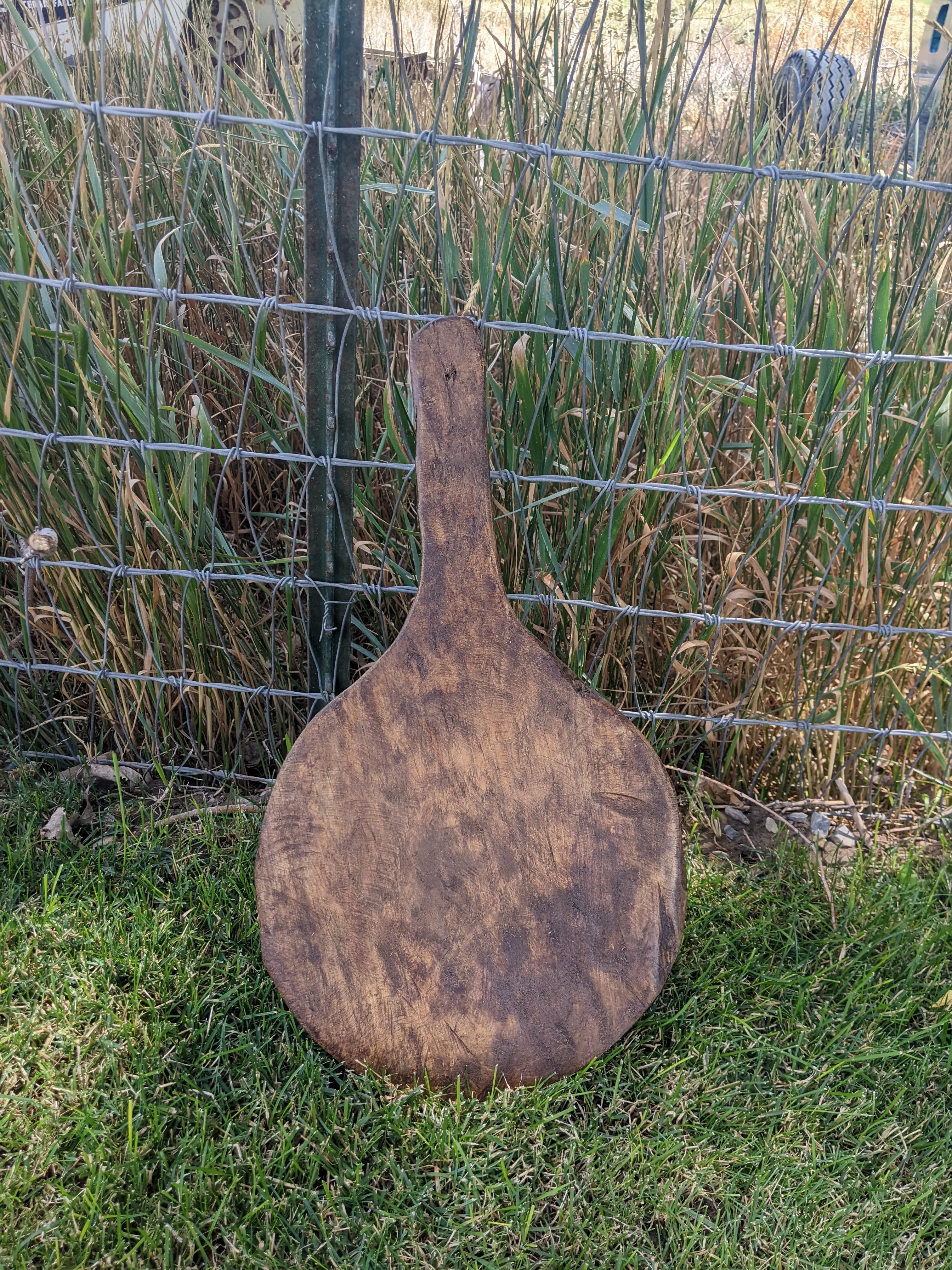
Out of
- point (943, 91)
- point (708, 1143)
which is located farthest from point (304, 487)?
point (943, 91)

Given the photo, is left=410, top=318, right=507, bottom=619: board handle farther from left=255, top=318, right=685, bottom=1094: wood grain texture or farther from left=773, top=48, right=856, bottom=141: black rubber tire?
left=773, top=48, right=856, bottom=141: black rubber tire

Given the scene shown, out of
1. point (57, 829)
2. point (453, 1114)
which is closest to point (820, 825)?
point (453, 1114)

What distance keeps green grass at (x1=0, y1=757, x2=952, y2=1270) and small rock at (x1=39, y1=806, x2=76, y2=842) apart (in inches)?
1.5

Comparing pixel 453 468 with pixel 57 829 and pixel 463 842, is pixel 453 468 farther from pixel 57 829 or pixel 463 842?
pixel 57 829

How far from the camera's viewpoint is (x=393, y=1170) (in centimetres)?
108

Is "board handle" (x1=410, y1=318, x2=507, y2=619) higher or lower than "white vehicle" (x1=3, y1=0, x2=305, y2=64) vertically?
lower

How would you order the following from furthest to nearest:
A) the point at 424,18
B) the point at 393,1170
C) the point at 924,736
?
the point at 424,18
the point at 924,736
the point at 393,1170

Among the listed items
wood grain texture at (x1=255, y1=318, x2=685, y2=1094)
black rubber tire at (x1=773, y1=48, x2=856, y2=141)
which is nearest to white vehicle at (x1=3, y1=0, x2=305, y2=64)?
wood grain texture at (x1=255, y1=318, x2=685, y2=1094)

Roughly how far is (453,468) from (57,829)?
87cm

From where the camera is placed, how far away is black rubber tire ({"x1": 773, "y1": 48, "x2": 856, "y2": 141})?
135cm

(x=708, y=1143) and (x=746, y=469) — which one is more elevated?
(x=746, y=469)

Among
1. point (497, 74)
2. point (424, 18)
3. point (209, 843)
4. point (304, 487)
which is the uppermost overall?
point (424, 18)

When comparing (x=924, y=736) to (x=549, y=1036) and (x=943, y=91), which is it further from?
(x=943, y=91)

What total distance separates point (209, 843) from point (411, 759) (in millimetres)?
419
